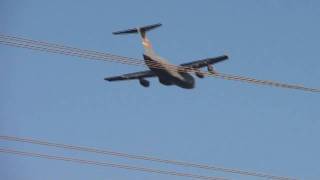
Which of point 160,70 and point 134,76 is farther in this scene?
point 134,76

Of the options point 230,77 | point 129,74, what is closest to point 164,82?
point 129,74

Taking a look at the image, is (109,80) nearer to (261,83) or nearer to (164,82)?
(164,82)

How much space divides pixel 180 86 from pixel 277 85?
43.0 m

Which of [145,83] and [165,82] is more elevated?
[145,83]

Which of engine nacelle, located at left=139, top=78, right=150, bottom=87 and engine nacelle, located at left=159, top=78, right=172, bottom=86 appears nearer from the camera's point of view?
engine nacelle, located at left=159, top=78, right=172, bottom=86

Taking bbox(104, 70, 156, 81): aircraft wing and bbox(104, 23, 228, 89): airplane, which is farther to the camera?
bbox(104, 70, 156, 81): aircraft wing

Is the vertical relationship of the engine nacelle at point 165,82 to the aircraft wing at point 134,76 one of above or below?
below

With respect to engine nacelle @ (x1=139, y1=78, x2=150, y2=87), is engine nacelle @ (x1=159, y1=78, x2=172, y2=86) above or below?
below

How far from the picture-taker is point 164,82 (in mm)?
88562

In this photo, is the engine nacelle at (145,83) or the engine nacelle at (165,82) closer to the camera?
the engine nacelle at (165,82)

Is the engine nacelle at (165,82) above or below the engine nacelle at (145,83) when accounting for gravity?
below

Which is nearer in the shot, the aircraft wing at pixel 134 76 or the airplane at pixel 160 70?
the airplane at pixel 160 70

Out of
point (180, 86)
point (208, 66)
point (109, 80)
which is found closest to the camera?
point (208, 66)

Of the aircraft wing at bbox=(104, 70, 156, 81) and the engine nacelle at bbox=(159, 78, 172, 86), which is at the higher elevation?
the aircraft wing at bbox=(104, 70, 156, 81)
